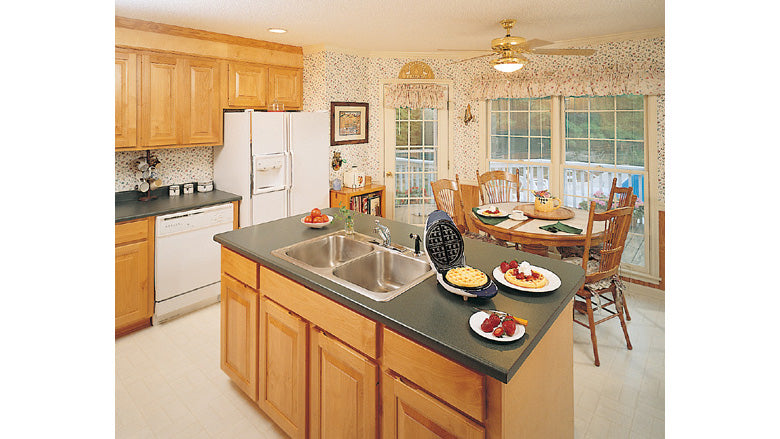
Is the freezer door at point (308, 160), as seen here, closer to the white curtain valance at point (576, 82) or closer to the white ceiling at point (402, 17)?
the white ceiling at point (402, 17)

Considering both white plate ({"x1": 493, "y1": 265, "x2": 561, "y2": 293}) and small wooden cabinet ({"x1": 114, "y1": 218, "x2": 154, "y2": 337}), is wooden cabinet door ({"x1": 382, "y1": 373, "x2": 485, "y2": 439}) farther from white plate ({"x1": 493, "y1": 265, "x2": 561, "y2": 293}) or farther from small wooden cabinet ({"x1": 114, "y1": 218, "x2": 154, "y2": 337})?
small wooden cabinet ({"x1": 114, "y1": 218, "x2": 154, "y2": 337})

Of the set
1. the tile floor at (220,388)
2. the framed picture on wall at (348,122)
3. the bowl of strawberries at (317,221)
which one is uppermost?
the framed picture on wall at (348,122)

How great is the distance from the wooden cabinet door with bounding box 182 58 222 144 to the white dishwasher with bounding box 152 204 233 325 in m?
0.73

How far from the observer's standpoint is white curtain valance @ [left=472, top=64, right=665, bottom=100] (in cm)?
372

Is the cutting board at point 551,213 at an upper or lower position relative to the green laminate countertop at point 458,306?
upper

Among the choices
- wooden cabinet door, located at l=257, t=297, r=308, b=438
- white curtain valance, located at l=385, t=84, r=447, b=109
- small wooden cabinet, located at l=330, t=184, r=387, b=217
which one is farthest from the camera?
white curtain valance, located at l=385, t=84, r=447, b=109

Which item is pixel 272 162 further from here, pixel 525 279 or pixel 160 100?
pixel 525 279

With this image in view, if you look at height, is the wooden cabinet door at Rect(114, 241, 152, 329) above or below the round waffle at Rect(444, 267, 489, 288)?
below

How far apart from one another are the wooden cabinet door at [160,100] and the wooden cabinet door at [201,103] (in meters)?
0.07

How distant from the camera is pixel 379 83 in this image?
5.00 metres

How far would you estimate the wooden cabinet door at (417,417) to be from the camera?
1.28m

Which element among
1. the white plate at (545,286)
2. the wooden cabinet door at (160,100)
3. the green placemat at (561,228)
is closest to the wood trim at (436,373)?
the white plate at (545,286)

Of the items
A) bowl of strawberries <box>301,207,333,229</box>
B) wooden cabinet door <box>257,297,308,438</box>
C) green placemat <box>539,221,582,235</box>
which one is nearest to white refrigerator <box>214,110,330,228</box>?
bowl of strawberries <box>301,207,333,229</box>
